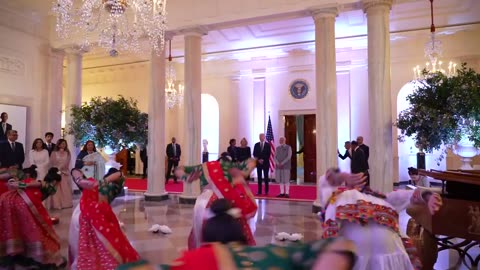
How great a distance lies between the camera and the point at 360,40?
39.6ft

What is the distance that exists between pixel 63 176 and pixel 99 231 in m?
5.42

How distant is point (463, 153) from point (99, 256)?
6.53 metres

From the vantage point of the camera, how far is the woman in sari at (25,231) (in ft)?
13.6

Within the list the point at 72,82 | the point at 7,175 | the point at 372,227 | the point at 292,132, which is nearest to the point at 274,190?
the point at 292,132

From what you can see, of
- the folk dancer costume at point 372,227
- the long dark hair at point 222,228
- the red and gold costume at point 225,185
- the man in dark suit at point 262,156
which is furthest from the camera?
the man in dark suit at point 262,156

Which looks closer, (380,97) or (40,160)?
(380,97)

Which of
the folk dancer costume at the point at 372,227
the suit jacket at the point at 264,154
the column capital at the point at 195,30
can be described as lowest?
the folk dancer costume at the point at 372,227

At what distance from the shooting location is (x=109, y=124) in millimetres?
9352

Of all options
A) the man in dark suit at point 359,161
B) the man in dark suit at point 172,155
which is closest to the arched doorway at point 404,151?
the man in dark suit at point 359,161

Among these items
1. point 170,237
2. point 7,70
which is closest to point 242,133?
point 7,70

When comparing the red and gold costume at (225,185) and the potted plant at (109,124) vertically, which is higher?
the potted plant at (109,124)

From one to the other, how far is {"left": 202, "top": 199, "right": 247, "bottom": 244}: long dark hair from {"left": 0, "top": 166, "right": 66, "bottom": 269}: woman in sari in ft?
12.1

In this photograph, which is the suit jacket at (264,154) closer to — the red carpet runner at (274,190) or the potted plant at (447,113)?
the red carpet runner at (274,190)

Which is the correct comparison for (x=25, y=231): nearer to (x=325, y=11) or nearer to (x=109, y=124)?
(x=109, y=124)
